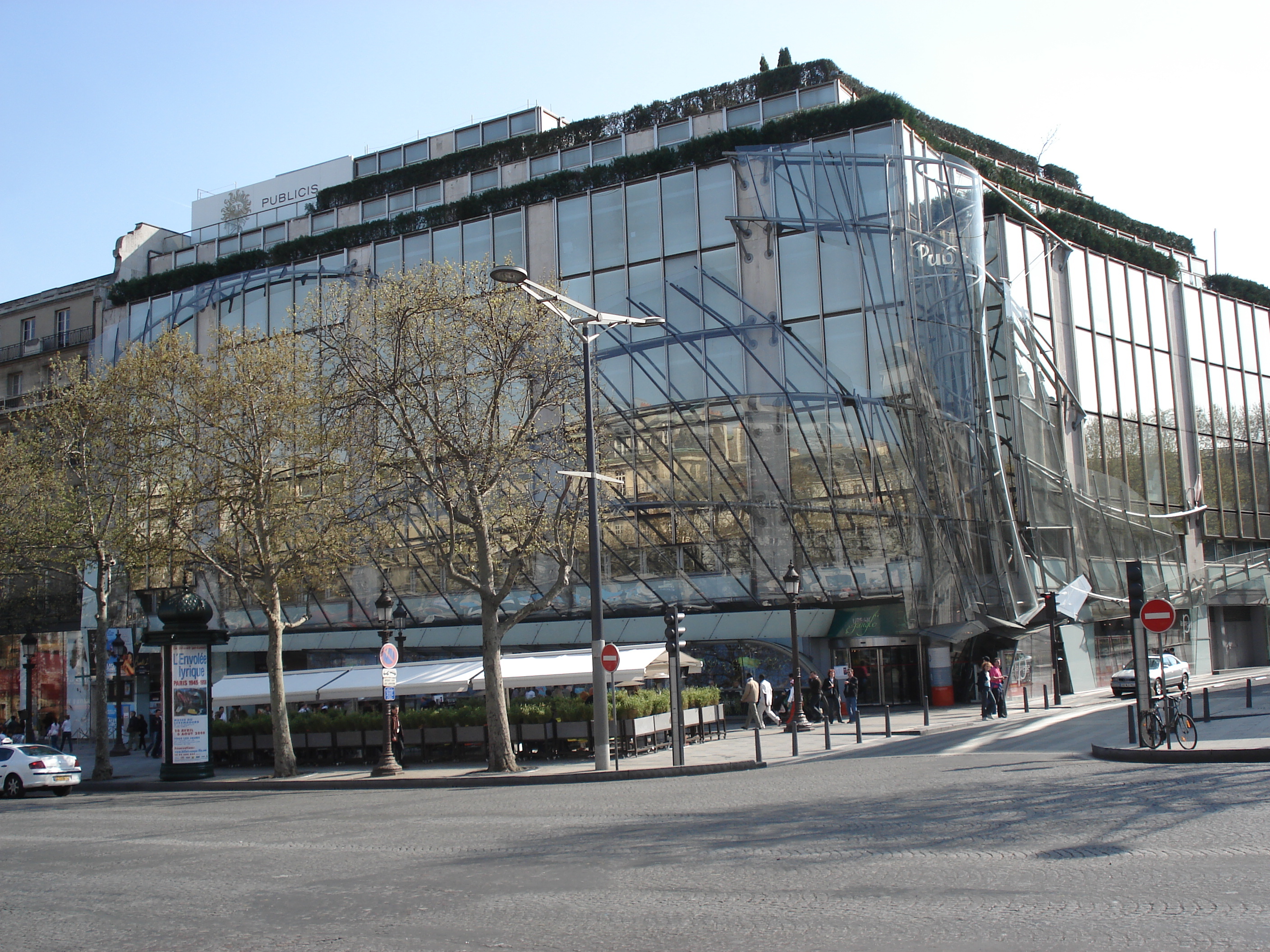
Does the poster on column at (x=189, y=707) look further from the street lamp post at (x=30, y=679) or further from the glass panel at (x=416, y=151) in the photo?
the glass panel at (x=416, y=151)

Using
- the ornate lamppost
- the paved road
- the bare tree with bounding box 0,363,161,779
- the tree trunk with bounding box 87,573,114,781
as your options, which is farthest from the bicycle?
the tree trunk with bounding box 87,573,114,781

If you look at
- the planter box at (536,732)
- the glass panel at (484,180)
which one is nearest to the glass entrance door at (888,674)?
the planter box at (536,732)

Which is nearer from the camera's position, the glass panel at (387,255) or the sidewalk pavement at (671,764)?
the sidewalk pavement at (671,764)

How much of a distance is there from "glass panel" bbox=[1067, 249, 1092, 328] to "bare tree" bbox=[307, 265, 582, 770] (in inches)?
1223

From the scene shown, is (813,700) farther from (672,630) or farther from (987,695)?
(672,630)

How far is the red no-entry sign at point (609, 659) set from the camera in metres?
23.1

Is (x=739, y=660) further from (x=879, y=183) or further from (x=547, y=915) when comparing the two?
(x=547, y=915)

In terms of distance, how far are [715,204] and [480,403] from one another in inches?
832

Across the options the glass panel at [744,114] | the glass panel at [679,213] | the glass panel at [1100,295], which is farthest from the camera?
the glass panel at [1100,295]

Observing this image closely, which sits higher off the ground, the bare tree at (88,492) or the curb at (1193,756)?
the bare tree at (88,492)

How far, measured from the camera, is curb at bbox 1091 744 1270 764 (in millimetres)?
17516

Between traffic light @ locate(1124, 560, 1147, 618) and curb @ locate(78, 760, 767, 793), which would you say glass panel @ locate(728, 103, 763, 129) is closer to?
traffic light @ locate(1124, 560, 1147, 618)

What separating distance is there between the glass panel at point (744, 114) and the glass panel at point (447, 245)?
13.1 m

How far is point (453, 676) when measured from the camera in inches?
1196
